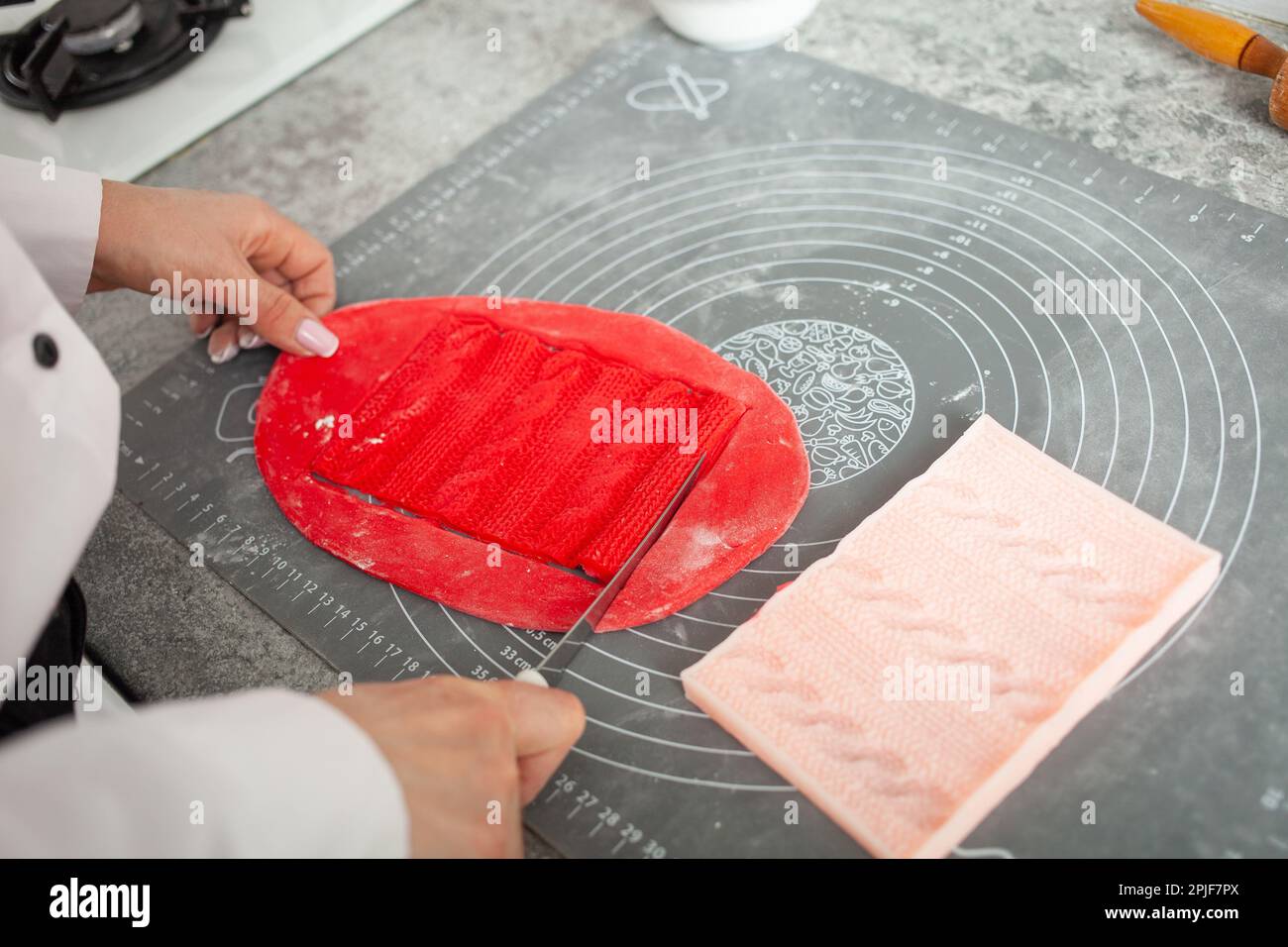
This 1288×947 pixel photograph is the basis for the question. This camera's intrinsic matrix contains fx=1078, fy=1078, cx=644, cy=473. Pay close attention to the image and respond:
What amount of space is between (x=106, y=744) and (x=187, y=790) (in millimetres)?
71

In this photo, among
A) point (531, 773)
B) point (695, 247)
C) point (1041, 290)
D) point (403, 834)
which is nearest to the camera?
point (403, 834)

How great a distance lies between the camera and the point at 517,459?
1420 millimetres

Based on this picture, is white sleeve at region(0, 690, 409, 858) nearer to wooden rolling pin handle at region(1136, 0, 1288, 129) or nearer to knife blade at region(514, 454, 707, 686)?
knife blade at region(514, 454, 707, 686)

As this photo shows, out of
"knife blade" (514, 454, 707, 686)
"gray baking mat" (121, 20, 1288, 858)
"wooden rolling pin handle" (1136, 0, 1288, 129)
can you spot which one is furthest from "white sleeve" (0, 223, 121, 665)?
"wooden rolling pin handle" (1136, 0, 1288, 129)

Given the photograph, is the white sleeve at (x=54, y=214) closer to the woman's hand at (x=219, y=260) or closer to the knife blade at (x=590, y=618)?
the woman's hand at (x=219, y=260)

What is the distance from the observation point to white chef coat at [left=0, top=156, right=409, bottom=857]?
2.66 feet

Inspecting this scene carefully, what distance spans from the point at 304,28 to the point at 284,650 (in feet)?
4.65

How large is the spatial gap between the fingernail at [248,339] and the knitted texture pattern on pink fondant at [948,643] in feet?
3.03

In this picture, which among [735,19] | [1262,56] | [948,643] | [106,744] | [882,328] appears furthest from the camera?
[735,19]

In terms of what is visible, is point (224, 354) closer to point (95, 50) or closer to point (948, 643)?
point (95, 50)

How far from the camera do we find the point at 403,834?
92 centimetres

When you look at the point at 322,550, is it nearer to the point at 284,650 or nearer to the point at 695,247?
the point at 284,650

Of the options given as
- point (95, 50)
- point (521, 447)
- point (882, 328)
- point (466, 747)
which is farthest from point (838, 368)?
point (95, 50)
